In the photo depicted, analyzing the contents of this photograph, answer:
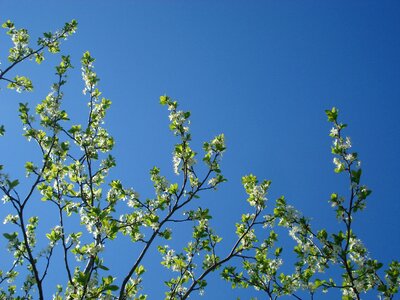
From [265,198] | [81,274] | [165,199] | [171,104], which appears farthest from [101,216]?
[265,198]

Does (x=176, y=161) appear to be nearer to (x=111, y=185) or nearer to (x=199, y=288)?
(x=111, y=185)

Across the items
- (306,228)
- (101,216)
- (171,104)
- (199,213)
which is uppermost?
(171,104)

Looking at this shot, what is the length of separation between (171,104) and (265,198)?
323cm

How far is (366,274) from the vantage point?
708 cm

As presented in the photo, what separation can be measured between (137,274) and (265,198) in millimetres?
3471

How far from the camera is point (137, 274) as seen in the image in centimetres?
847

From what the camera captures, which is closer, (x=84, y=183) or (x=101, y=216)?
(x=101, y=216)

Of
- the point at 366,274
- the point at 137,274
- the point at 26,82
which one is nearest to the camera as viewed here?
the point at 366,274

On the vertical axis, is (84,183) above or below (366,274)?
above

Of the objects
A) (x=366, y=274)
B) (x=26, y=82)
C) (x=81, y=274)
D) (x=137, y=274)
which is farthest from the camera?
(x=26, y=82)

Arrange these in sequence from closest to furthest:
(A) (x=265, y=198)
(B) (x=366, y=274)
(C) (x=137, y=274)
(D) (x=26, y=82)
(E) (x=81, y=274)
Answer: (E) (x=81, y=274) < (B) (x=366, y=274) < (C) (x=137, y=274) < (A) (x=265, y=198) < (D) (x=26, y=82)

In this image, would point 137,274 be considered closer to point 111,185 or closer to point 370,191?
point 111,185

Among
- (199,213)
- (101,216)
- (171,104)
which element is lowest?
(101,216)

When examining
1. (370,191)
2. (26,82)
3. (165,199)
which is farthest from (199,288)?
(26,82)
